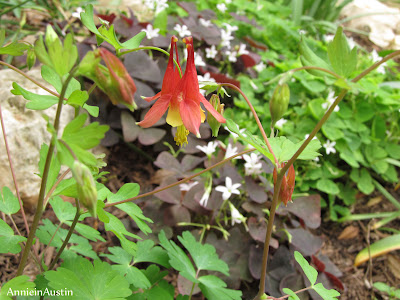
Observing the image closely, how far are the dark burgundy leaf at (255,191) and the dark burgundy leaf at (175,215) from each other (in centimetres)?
34

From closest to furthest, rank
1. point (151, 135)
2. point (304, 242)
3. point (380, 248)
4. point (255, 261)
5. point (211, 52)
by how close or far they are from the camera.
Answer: point (255, 261) < point (304, 242) < point (380, 248) < point (151, 135) < point (211, 52)

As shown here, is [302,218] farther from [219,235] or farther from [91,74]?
[91,74]

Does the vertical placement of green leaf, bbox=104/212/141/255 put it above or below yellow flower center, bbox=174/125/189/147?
below

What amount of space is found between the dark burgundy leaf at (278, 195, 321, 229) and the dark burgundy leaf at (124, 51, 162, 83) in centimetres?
117

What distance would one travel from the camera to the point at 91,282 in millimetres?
1027

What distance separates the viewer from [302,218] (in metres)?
1.87

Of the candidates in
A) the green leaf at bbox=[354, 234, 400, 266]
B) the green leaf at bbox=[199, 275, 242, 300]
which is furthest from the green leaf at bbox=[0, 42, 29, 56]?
the green leaf at bbox=[354, 234, 400, 266]

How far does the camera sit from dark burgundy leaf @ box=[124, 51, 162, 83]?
7.66ft

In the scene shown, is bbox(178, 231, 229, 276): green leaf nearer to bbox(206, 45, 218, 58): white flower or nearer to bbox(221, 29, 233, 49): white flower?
bbox(206, 45, 218, 58): white flower

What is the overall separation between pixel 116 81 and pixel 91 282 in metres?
0.63

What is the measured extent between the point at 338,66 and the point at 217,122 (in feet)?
1.14

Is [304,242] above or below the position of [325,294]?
below

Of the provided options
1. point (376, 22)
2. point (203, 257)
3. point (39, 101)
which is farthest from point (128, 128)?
point (376, 22)

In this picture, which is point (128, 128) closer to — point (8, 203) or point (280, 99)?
point (8, 203)
